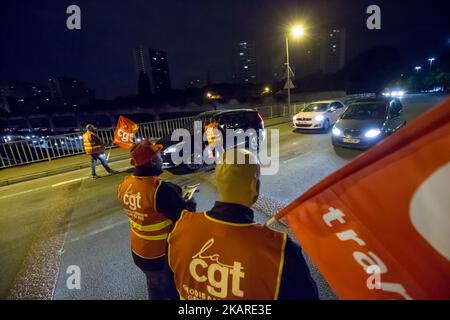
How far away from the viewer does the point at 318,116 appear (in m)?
14.4

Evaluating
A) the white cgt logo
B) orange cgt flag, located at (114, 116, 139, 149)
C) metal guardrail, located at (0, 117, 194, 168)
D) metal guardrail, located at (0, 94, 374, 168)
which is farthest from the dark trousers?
metal guardrail, located at (0, 117, 194, 168)

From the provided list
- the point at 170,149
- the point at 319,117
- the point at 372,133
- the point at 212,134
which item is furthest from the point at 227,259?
the point at 319,117

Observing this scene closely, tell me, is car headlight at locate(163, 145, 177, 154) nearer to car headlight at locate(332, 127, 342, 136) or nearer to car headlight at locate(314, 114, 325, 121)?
car headlight at locate(332, 127, 342, 136)

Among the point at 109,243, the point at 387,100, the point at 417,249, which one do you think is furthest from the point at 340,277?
the point at 387,100

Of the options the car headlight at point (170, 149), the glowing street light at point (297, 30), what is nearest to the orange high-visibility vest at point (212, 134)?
the car headlight at point (170, 149)

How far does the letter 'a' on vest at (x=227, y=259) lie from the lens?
129cm

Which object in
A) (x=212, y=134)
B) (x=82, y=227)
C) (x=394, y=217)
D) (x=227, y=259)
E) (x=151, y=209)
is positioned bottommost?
(x=82, y=227)

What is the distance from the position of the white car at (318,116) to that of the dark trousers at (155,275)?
13.3m

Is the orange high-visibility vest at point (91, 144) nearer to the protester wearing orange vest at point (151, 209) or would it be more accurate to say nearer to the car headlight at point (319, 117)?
the protester wearing orange vest at point (151, 209)

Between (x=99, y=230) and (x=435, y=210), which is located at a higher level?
(x=435, y=210)

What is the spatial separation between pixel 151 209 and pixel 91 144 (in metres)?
7.31

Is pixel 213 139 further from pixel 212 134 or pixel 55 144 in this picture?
pixel 55 144

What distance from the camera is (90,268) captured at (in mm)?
3918

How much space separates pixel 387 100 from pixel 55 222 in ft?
39.0
